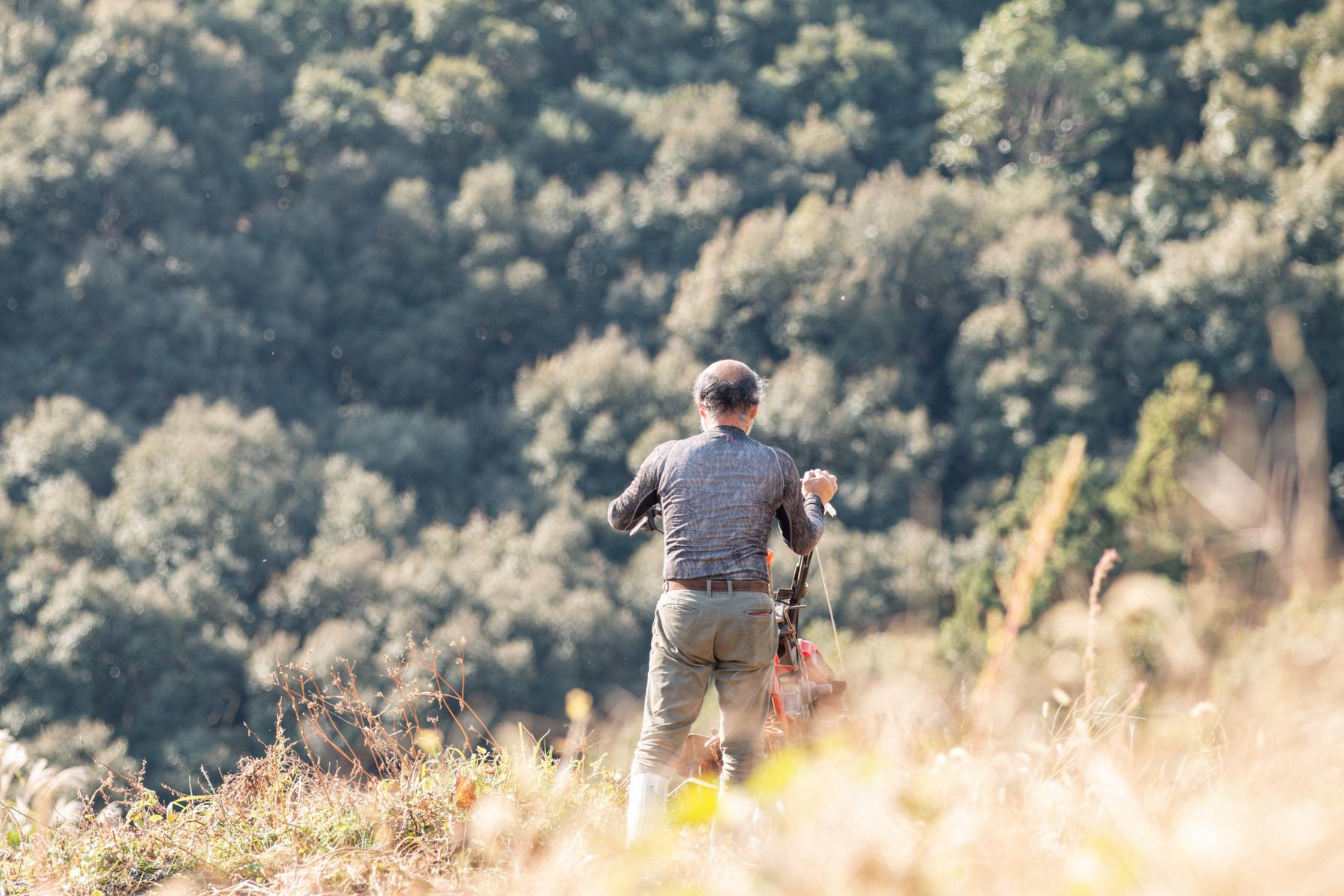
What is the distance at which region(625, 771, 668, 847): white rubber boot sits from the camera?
157 inches

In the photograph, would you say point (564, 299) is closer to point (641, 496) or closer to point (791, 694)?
point (791, 694)

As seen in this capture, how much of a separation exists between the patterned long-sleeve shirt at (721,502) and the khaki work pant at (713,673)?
11cm

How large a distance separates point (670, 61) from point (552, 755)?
5355 centimetres

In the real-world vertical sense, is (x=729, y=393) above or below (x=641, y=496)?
above

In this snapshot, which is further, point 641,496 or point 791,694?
point 791,694

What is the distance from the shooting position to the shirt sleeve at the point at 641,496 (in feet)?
14.2

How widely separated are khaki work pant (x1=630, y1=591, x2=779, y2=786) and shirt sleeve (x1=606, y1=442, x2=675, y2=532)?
0.33 metres

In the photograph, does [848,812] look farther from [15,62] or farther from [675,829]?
[15,62]

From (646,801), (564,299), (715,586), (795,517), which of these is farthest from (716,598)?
(564,299)

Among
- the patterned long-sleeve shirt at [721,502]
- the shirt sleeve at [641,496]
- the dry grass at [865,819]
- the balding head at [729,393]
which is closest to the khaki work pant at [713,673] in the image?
the patterned long-sleeve shirt at [721,502]

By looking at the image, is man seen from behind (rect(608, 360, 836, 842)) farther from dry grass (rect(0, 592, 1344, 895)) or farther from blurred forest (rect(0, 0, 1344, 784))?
blurred forest (rect(0, 0, 1344, 784))

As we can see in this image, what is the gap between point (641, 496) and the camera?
4.34 m

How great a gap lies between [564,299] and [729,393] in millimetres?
44497

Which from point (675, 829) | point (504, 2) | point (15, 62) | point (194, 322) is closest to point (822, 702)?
point (675, 829)
